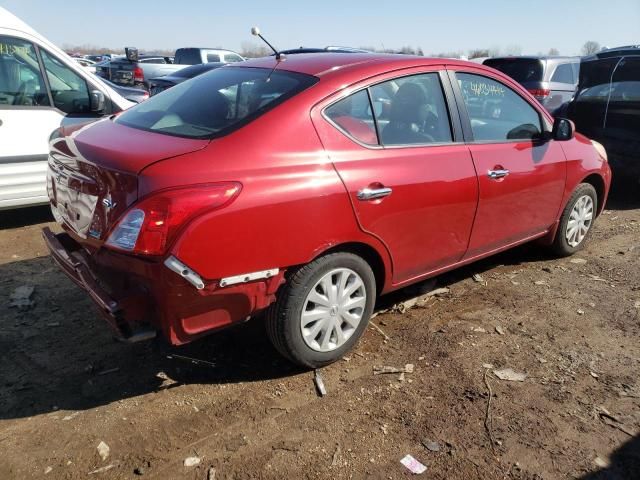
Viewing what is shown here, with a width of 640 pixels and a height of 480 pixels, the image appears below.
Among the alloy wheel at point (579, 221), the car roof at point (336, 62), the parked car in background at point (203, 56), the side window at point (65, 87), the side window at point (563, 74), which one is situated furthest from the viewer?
the parked car in background at point (203, 56)

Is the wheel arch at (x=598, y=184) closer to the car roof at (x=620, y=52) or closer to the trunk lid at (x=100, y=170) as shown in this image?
the car roof at (x=620, y=52)

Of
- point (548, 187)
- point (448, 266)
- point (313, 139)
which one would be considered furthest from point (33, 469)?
point (548, 187)

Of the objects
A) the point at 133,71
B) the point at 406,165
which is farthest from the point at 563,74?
the point at 133,71

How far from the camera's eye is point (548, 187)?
14.0 feet

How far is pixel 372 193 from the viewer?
2998 millimetres

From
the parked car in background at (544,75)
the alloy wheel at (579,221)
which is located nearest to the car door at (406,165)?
the alloy wheel at (579,221)

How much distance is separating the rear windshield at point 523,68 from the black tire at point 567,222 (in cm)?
Result: 597

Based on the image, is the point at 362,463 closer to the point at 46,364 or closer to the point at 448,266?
the point at 448,266

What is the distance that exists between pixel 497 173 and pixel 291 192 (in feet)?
5.64

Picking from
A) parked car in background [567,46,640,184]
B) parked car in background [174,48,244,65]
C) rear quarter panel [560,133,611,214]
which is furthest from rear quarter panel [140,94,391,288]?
parked car in background [174,48,244,65]

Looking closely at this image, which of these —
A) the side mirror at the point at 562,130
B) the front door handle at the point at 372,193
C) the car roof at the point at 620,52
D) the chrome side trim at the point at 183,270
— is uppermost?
the car roof at the point at 620,52

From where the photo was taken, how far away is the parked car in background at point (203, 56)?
18.2 metres

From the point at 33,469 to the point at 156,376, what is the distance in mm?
800

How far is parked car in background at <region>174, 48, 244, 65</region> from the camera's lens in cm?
1822
